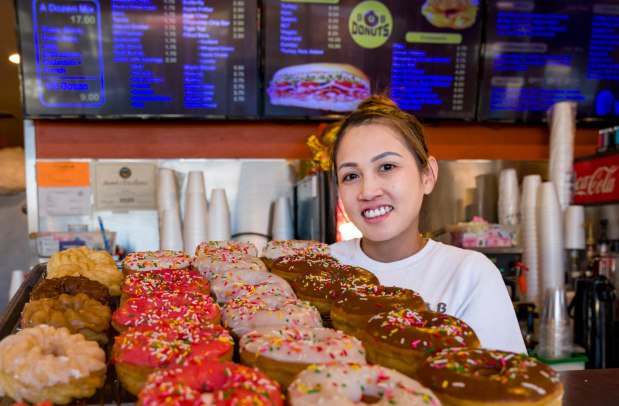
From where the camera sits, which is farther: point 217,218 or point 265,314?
point 217,218

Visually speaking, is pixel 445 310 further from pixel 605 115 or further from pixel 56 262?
pixel 605 115

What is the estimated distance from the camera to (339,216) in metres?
3.35

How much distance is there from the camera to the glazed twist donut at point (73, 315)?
127 cm

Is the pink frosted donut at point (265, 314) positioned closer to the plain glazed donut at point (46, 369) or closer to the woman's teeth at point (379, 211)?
the plain glazed donut at point (46, 369)

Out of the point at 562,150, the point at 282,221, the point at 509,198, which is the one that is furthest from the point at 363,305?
the point at 562,150

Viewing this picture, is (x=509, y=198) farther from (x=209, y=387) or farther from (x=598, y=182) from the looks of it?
(x=209, y=387)

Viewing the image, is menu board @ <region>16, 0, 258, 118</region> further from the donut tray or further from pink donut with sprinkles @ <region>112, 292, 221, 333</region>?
pink donut with sprinkles @ <region>112, 292, 221, 333</region>

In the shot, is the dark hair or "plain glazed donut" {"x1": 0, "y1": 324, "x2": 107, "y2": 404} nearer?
"plain glazed donut" {"x1": 0, "y1": 324, "x2": 107, "y2": 404}

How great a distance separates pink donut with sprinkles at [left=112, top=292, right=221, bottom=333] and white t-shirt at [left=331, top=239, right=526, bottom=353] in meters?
0.85

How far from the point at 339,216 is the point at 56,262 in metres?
1.88

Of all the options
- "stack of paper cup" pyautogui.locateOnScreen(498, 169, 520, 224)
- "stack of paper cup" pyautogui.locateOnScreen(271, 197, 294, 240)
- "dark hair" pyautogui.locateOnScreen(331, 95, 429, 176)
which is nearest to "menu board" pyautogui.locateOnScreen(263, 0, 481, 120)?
"stack of paper cup" pyautogui.locateOnScreen(498, 169, 520, 224)

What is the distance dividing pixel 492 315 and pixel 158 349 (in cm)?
118

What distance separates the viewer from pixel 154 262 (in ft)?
6.26

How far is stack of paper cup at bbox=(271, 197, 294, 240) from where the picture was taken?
3.97 metres
